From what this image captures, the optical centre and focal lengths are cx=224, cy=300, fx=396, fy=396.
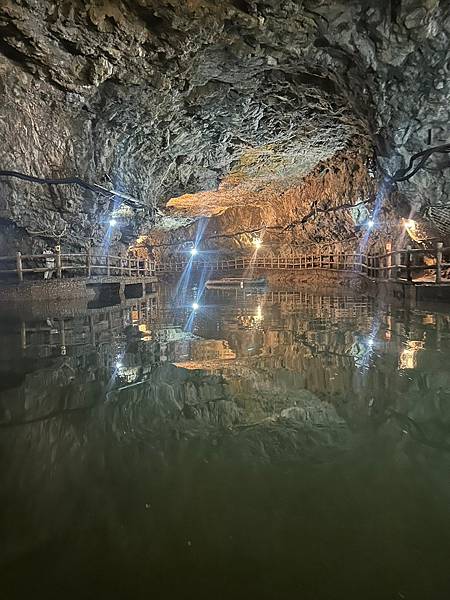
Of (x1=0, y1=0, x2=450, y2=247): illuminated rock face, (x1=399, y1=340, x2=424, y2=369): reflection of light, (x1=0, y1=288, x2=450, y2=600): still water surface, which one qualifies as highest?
(x1=0, y1=0, x2=450, y2=247): illuminated rock face

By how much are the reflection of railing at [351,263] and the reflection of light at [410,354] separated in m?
6.16

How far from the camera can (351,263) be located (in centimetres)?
2045

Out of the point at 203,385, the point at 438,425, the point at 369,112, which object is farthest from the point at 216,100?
the point at 438,425

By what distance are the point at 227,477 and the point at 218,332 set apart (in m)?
4.20

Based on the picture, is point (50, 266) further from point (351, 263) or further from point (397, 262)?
point (351, 263)

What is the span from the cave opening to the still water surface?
0.5 inches

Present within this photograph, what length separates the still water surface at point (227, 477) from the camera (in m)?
1.37

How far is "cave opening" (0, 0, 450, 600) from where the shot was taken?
59.6 inches

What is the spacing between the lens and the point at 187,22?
684cm

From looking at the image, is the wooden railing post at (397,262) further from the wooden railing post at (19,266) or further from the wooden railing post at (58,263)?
the wooden railing post at (19,266)

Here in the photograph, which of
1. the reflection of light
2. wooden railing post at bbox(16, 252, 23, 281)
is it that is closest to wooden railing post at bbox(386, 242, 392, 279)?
the reflection of light

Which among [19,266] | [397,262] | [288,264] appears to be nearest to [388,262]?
[397,262]

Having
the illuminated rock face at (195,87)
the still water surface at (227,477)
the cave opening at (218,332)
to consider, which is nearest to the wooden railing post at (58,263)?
the cave opening at (218,332)

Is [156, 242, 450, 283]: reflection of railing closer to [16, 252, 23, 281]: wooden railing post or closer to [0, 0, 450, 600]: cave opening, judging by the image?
[0, 0, 450, 600]: cave opening
